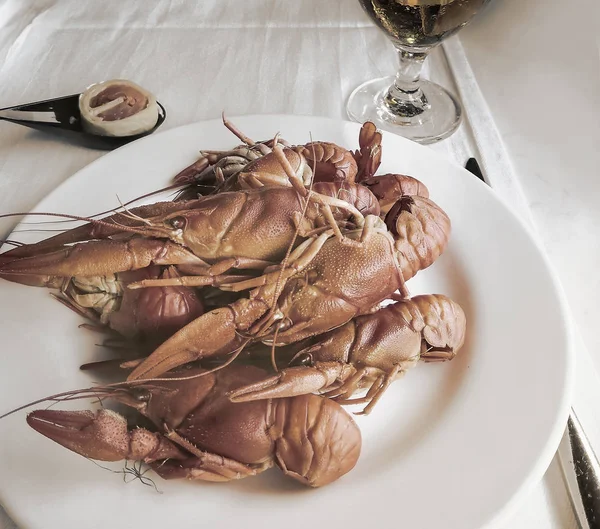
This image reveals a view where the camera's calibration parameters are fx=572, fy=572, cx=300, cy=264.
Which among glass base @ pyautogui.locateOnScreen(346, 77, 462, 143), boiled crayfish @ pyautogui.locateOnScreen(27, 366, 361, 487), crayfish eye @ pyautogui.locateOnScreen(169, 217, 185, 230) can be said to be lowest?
glass base @ pyautogui.locateOnScreen(346, 77, 462, 143)

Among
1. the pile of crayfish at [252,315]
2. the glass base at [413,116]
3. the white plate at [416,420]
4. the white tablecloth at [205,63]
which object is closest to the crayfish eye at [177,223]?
the pile of crayfish at [252,315]

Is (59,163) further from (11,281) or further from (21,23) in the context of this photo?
(21,23)

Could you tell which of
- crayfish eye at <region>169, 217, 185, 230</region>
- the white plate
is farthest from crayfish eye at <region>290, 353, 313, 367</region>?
crayfish eye at <region>169, 217, 185, 230</region>

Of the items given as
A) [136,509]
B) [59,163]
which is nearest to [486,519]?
[136,509]

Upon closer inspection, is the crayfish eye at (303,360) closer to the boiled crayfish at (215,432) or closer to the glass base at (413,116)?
the boiled crayfish at (215,432)

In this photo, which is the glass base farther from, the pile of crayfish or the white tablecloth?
the pile of crayfish

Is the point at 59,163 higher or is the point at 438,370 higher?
the point at 59,163
